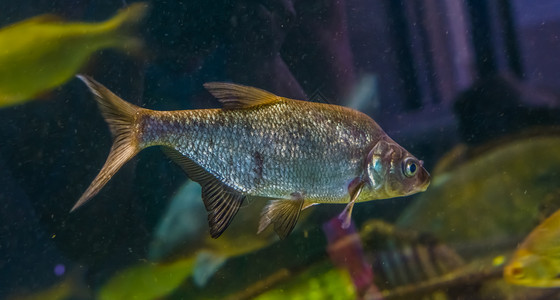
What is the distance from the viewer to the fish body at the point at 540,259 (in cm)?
253

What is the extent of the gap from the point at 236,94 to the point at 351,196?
626 mm

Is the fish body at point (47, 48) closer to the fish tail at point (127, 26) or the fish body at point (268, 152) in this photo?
the fish tail at point (127, 26)

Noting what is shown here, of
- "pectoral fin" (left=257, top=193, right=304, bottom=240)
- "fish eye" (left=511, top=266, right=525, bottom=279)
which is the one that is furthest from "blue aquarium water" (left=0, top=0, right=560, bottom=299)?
"pectoral fin" (left=257, top=193, right=304, bottom=240)

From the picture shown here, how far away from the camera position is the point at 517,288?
109 inches

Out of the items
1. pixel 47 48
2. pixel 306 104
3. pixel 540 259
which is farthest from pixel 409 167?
pixel 47 48

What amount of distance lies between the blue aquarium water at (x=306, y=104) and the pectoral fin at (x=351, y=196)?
0.75ft

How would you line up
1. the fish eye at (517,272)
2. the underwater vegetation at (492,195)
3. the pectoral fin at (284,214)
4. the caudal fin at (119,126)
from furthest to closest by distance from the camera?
1. the underwater vegetation at (492,195)
2. the fish eye at (517,272)
3. the pectoral fin at (284,214)
4. the caudal fin at (119,126)

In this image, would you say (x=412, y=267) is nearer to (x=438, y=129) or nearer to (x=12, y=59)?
(x=438, y=129)

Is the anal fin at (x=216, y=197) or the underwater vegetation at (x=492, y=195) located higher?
the anal fin at (x=216, y=197)

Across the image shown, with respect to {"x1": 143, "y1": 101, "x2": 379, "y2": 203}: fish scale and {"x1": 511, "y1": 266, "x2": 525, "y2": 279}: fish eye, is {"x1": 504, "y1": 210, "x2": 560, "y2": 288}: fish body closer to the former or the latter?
{"x1": 511, "y1": 266, "x2": 525, "y2": 279}: fish eye

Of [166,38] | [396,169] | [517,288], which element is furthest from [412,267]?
[166,38]

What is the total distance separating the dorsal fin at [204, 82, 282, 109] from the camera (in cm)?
175

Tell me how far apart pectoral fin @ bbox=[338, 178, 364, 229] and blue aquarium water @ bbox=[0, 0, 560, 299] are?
0.23 m

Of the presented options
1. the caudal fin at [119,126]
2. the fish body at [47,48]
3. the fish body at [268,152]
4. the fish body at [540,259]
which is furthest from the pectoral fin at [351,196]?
the fish body at [47,48]
